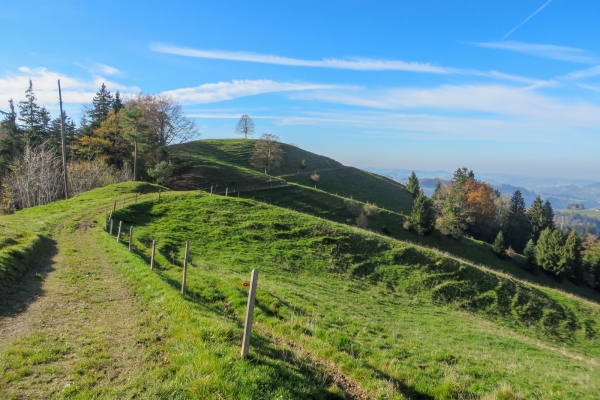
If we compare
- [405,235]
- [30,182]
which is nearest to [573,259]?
[405,235]

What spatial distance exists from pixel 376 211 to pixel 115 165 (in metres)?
51.9

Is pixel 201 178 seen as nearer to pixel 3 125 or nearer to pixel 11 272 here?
pixel 3 125

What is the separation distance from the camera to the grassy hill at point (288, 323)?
685cm

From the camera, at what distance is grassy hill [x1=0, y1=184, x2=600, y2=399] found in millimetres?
6852

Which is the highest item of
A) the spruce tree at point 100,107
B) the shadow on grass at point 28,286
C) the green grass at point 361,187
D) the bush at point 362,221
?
the spruce tree at point 100,107

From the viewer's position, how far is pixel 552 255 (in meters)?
60.1

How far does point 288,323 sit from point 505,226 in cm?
9687

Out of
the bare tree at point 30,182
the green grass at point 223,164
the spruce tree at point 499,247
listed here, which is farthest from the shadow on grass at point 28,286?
the spruce tree at point 499,247

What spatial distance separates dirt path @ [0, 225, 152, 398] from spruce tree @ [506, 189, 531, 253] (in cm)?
9604

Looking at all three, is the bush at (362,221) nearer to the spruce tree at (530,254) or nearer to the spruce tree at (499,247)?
the spruce tree at (499,247)

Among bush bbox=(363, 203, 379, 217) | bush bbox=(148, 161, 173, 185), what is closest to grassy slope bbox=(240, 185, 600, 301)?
bush bbox=(363, 203, 379, 217)

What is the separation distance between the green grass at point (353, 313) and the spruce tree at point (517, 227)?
208 feet

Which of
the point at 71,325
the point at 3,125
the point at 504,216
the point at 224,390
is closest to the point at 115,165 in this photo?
the point at 3,125

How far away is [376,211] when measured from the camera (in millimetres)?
60031
